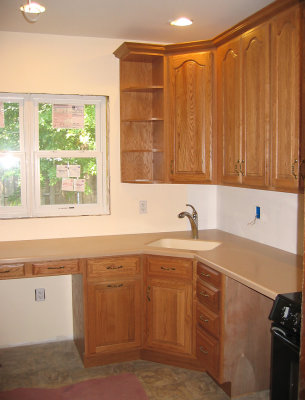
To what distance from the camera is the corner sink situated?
11.3ft

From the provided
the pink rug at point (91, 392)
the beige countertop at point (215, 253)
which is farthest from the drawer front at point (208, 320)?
the pink rug at point (91, 392)

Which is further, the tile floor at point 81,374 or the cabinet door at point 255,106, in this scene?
the tile floor at point 81,374

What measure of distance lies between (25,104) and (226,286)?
2.09 m

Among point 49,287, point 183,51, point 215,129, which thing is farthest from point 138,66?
point 49,287

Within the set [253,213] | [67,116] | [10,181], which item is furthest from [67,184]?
[253,213]

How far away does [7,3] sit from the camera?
270 cm

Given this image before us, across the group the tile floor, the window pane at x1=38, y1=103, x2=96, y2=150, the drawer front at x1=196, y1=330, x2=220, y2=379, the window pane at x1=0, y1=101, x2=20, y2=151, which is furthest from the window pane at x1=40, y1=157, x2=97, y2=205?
the drawer front at x1=196, y1=330, x2=220, y2=379

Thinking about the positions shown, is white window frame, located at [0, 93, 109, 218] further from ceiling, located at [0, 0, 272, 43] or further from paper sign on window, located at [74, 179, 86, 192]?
ceiling, located at [0, 0, 272, 43]

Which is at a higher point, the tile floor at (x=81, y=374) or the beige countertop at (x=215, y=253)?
the beige countertop at (x=215, y=253)

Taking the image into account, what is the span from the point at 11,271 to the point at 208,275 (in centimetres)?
132

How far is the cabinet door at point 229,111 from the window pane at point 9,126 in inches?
62.6

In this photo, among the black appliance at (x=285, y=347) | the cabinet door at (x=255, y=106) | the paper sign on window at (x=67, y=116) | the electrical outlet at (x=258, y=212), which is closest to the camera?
the black appliance at (x=285, y=347)

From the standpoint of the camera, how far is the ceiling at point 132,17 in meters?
2.73

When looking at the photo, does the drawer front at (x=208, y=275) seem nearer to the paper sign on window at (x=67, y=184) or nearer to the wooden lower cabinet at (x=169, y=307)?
the wooden lower cabinet at (x=169, y=307)
